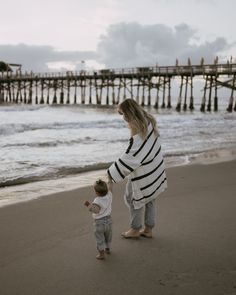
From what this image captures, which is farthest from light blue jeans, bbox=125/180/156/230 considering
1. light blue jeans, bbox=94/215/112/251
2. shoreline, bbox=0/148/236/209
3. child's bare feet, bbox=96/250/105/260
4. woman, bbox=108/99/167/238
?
shoreline, bbox=0/148/236/209

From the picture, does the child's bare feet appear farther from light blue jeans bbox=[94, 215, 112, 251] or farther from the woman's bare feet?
the woman's bare feet

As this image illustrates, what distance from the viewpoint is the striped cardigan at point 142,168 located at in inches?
136

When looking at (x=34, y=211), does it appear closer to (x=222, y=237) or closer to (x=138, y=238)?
(x=138, y=238)

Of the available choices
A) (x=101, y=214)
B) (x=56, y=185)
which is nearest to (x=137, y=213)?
(x=101, y=214)

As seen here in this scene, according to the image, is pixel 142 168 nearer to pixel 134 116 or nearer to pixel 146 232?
pixel 134 116

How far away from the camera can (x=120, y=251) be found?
11.2ft

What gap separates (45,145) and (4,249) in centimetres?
835

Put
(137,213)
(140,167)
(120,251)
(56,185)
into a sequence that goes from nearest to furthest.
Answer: (120,251), (140,167), (137,213), (56,185)

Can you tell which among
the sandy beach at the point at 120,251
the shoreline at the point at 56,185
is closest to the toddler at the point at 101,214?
the sandy beach at the point at 120,251

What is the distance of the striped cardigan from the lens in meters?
3.46

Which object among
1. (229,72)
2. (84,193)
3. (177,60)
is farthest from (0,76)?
(84,193)

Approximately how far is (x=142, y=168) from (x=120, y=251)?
2.37ft

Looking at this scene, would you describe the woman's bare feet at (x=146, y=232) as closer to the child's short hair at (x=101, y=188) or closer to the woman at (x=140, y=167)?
the woman at (x=140, y=167)

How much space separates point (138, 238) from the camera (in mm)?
3707
